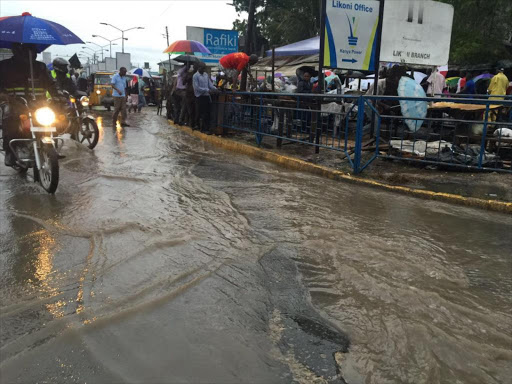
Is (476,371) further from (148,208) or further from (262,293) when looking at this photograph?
(148,208)

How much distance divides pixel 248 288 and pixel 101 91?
22157mm

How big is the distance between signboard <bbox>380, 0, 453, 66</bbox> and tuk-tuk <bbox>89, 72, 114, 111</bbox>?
1670cm

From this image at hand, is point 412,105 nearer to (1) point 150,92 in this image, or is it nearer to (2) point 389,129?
(2) point 389,129

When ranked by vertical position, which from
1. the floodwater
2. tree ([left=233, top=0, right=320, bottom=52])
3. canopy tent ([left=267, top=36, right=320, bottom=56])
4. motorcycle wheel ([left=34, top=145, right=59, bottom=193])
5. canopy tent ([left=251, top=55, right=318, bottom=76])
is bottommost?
the floodwater

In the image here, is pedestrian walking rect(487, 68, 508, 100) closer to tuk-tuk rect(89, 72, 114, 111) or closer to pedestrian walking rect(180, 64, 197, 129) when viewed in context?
pedestrian walking rect(180, 64, 197, 129)

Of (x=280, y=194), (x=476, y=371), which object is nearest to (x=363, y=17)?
(x=280, y=194)

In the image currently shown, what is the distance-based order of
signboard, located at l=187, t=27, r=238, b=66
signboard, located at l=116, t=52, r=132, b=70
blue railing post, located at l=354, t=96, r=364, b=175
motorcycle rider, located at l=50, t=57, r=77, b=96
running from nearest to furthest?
blue railing post, located at l=354, t=96, r=364, b=175, motorcycle rider, located at l=50, t=57, r=77, b=96, signboard, located at l=187, t=27, r=238, b=66, signboard, located at l=116, t=52, r=132, b=70

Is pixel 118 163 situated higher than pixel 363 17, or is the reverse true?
pixel 363 17

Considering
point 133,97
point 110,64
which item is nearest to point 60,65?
point 133,97

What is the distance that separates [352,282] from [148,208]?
271 cm

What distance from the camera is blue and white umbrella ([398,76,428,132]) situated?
24.9 ft

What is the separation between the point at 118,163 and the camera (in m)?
7.86

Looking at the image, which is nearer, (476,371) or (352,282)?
(476,371)

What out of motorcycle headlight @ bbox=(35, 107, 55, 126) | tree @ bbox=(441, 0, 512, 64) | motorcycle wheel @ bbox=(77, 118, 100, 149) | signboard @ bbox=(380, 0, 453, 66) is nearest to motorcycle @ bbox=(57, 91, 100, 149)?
motorcycle wheel @ bbox=(77, 118, 100, 149)
